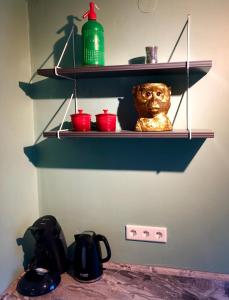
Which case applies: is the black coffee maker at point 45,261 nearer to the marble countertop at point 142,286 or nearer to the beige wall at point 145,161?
the marble countertop at point 142,286

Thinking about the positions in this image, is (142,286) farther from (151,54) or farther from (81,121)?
(151,54)

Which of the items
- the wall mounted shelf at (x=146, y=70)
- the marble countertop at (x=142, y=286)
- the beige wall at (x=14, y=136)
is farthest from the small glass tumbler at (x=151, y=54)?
the marble countertop at (x=142, y=286)

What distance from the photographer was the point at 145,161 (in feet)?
4.49

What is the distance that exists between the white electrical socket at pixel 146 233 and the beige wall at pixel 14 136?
53cm

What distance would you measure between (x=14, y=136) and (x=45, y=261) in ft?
2.06

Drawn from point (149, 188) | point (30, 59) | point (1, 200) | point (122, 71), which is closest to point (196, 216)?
point (149, 188)

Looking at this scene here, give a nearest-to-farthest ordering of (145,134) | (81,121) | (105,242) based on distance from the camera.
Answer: (145,134) < (81,121) < (105,242)

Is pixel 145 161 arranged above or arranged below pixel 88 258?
above

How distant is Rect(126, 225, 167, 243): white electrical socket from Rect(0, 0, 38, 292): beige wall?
0.53 m

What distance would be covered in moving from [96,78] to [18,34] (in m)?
0.42

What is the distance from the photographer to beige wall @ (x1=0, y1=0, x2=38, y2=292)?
4.03ft

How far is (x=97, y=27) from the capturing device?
1.23 meters

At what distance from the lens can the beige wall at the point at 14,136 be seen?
123cm

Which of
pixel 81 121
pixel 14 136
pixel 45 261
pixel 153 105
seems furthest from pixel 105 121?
pixel 45 261
